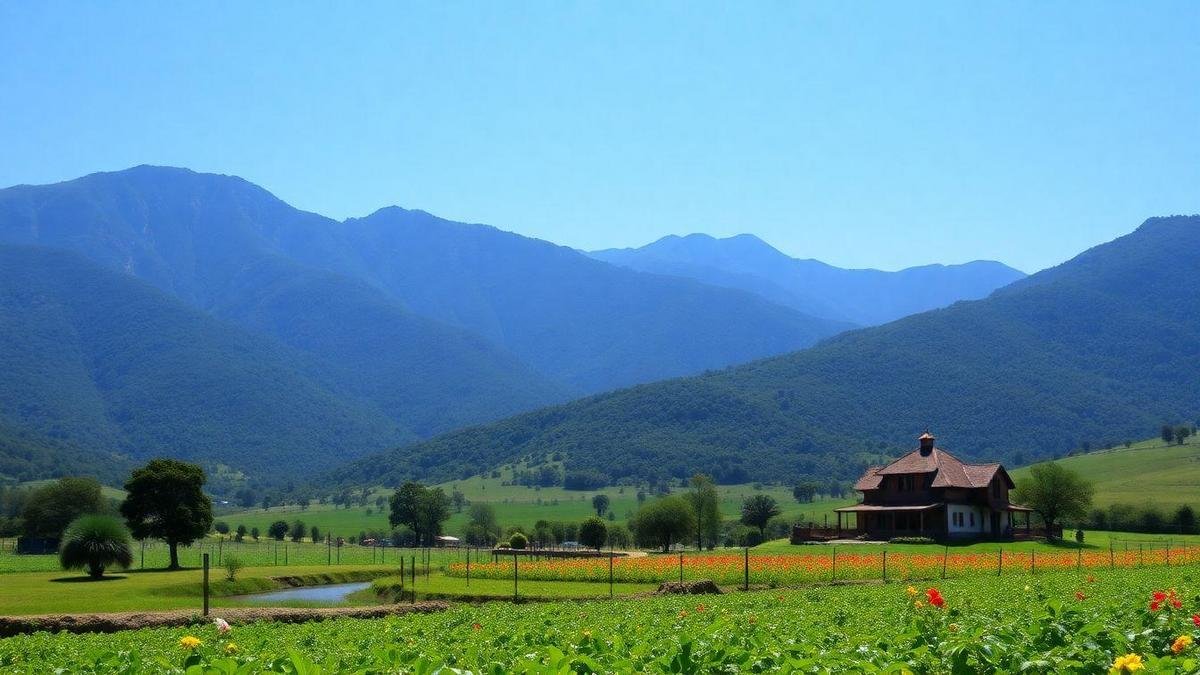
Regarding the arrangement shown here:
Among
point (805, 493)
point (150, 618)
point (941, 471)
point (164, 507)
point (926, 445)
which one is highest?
point (926, 445)

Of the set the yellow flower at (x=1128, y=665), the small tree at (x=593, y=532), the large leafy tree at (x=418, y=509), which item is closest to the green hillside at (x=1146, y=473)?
the small tree at (x=593, y=532)

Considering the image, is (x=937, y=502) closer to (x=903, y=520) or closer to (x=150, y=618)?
(x=903, y=520)

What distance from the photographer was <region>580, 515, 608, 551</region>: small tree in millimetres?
Answer: 75562

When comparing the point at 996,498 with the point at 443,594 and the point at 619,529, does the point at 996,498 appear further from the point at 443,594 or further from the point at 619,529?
the point at 443,594

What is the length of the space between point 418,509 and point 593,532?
89.9ft

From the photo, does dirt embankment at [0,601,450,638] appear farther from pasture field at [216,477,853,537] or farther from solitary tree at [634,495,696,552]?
pasture field at [216,477,853,537]

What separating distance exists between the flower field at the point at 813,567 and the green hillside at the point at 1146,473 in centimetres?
5361

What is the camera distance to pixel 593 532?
76.1 meters

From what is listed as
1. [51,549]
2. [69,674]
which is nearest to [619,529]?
[51,549]

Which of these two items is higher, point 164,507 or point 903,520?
point 164,507

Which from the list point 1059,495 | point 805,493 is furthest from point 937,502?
point 805,493

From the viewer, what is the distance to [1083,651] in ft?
28.1

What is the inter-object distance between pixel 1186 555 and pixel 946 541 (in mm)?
18740

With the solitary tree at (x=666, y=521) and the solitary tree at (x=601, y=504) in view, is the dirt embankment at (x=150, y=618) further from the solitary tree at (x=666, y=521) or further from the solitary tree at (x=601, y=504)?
the solitary tree at (x=601, y=504)
